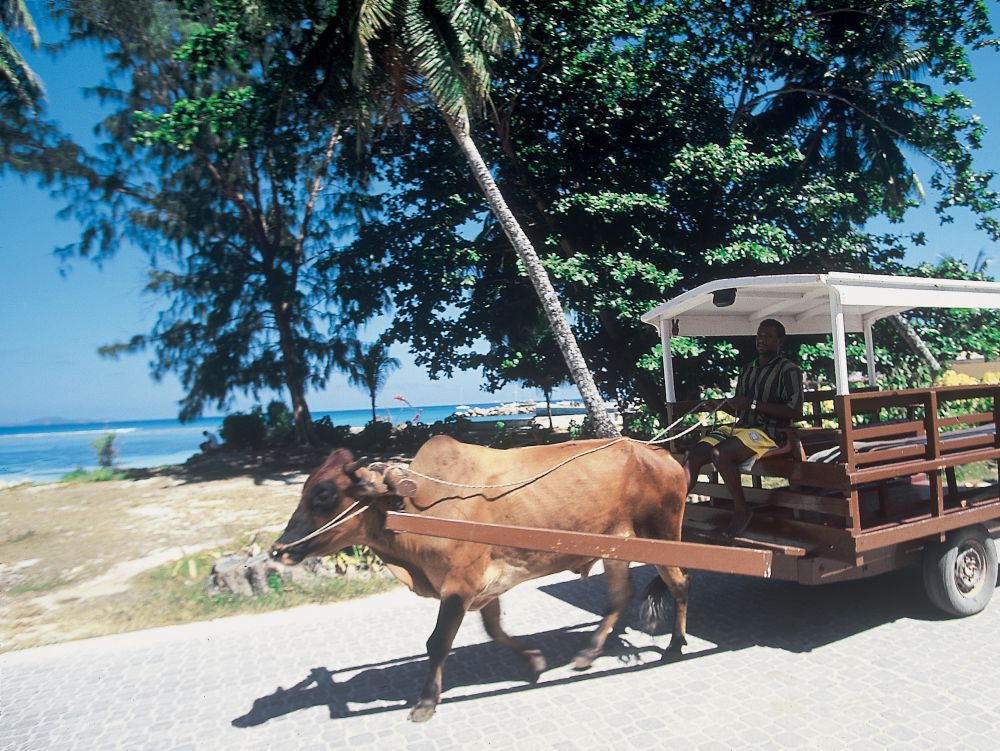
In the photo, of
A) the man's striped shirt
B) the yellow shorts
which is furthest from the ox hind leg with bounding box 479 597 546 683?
the man's striped shirt

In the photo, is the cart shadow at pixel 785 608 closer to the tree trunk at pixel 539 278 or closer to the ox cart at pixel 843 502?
the ox cart at pixel 843 502

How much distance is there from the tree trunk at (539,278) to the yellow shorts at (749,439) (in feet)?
15.8

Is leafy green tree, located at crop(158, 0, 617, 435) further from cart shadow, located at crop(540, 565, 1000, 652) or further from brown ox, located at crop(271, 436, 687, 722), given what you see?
brown ox, located at crop(271, 436, 687, 722)

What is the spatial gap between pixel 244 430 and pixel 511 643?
1807cm

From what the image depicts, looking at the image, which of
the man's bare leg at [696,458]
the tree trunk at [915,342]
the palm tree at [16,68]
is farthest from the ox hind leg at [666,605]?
the palm tree at [16,68]

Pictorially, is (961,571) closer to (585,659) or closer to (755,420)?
(755,420)

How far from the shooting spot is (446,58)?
9102mm

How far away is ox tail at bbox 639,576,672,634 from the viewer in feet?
17.1

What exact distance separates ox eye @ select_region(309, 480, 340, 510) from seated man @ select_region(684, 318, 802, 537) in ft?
8.74

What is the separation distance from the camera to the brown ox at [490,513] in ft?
13.3

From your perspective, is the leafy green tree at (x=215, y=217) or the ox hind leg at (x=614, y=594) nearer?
the ox hind leg at (x=614, y=594)

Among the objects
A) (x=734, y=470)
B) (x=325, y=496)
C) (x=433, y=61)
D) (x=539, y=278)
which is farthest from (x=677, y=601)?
(x=433, y=61)

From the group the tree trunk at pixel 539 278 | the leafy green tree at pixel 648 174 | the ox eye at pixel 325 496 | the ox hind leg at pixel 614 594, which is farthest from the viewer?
the leafy green tree at pixel 648 174

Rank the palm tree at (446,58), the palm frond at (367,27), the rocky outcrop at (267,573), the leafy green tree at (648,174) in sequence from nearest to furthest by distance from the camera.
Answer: the rocky outcrop at (267,573) → the palm frond at (367,27) → the palm tree at (446,58) → the leafy green tree at (648,174)
